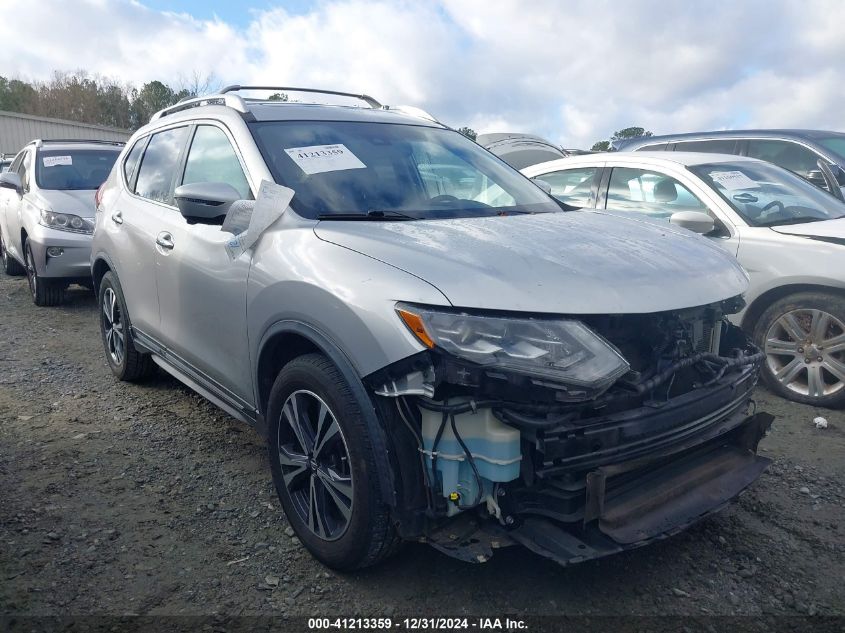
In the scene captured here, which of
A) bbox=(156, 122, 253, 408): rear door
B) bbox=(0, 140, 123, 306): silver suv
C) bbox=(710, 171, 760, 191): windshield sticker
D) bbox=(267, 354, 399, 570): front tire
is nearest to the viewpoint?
bbox=(267, 354, 399, 570): front tire

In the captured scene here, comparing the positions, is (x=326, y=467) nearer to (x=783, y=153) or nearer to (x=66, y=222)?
(x=66, y=222)

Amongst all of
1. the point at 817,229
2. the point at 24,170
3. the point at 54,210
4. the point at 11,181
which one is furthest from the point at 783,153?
the point at 24,170

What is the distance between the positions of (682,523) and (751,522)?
0.89 m

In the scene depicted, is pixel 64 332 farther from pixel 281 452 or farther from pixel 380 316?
pixel 380 316

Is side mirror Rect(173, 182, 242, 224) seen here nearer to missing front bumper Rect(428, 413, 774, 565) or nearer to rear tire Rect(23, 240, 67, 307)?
missing front bumper Rect(428, 413, 774, 565)

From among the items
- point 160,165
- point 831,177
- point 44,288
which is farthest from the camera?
point 44,288

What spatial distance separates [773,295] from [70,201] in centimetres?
696

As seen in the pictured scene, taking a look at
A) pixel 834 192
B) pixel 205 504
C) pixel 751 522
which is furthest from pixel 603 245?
pixel 834 192

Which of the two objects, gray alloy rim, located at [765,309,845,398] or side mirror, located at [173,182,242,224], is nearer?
side mirror, located at [173,182,242,224]

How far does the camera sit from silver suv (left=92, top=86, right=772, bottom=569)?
223cm

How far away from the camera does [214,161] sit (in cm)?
359

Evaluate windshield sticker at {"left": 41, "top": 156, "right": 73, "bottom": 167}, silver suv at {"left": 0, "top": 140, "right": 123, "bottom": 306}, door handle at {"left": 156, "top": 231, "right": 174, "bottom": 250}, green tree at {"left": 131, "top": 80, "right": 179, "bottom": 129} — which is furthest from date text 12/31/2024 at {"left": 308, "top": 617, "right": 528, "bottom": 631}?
green tree at {"left": 131, "top": 80, "right": 179, "bottom": 129}

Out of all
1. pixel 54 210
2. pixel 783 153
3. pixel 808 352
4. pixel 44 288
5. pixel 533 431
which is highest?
pixel 783 153

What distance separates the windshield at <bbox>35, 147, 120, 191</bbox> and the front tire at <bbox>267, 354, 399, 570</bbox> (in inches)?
259
